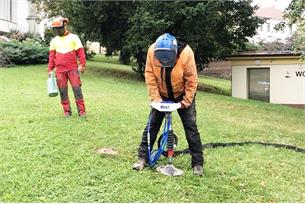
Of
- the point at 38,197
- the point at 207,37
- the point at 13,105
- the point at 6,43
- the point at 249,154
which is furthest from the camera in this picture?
the point at 6,43

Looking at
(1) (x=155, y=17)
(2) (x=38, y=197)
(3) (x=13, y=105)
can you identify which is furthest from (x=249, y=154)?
(1) (x=155, y=17)

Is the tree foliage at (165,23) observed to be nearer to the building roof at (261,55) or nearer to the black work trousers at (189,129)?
the building roof at (261,55)

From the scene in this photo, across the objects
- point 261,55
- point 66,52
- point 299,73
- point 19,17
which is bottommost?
point 299,73

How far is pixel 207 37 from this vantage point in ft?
64.1

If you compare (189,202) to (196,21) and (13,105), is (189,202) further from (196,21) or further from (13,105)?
(196,21)

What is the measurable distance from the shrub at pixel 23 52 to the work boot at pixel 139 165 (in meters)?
15.6

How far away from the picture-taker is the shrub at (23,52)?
20391 millimetres

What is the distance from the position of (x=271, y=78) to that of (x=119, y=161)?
1578 centimetres

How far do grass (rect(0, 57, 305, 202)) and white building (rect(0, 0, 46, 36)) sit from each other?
17.7m

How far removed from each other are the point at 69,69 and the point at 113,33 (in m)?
11.3

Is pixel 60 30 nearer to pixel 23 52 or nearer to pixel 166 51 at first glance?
pixel 166 51

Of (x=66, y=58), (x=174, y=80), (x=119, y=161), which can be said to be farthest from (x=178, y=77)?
(x=66, y=58)

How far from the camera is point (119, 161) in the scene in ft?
20.7

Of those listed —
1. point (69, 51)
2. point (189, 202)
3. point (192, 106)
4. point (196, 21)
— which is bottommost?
point (189, 202)
